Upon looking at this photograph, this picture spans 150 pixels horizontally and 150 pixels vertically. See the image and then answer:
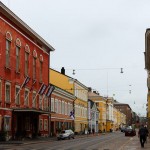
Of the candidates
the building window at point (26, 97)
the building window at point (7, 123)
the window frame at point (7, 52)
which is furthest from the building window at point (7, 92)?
the building window at point (26, 97)

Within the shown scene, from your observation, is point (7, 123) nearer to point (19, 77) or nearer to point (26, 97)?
point (19, 77)

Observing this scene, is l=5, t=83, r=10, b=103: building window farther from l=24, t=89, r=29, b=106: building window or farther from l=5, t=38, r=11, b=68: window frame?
l=24, t=89, r=29, b=106: building window

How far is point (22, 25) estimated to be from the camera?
57281 mm

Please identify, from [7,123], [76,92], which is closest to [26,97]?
[7,123]

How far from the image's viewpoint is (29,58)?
2435 inches

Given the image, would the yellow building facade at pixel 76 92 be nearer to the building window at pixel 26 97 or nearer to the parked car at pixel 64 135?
the parked car at pixel 64 135

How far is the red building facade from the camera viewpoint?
5175cm

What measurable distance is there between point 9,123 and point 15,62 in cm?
785

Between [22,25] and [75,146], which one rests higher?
[22,25]

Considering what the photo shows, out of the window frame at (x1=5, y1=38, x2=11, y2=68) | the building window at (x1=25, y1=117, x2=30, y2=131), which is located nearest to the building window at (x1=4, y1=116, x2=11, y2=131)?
the window frame at (x1=5, y1=38, x2=11, y2=68)

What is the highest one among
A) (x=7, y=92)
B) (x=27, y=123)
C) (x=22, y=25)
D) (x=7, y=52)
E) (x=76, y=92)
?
(x=22, y=25)

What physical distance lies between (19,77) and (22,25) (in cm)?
643

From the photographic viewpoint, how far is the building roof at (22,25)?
167ft

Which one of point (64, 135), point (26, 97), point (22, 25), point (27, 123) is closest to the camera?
point (22, 25)
